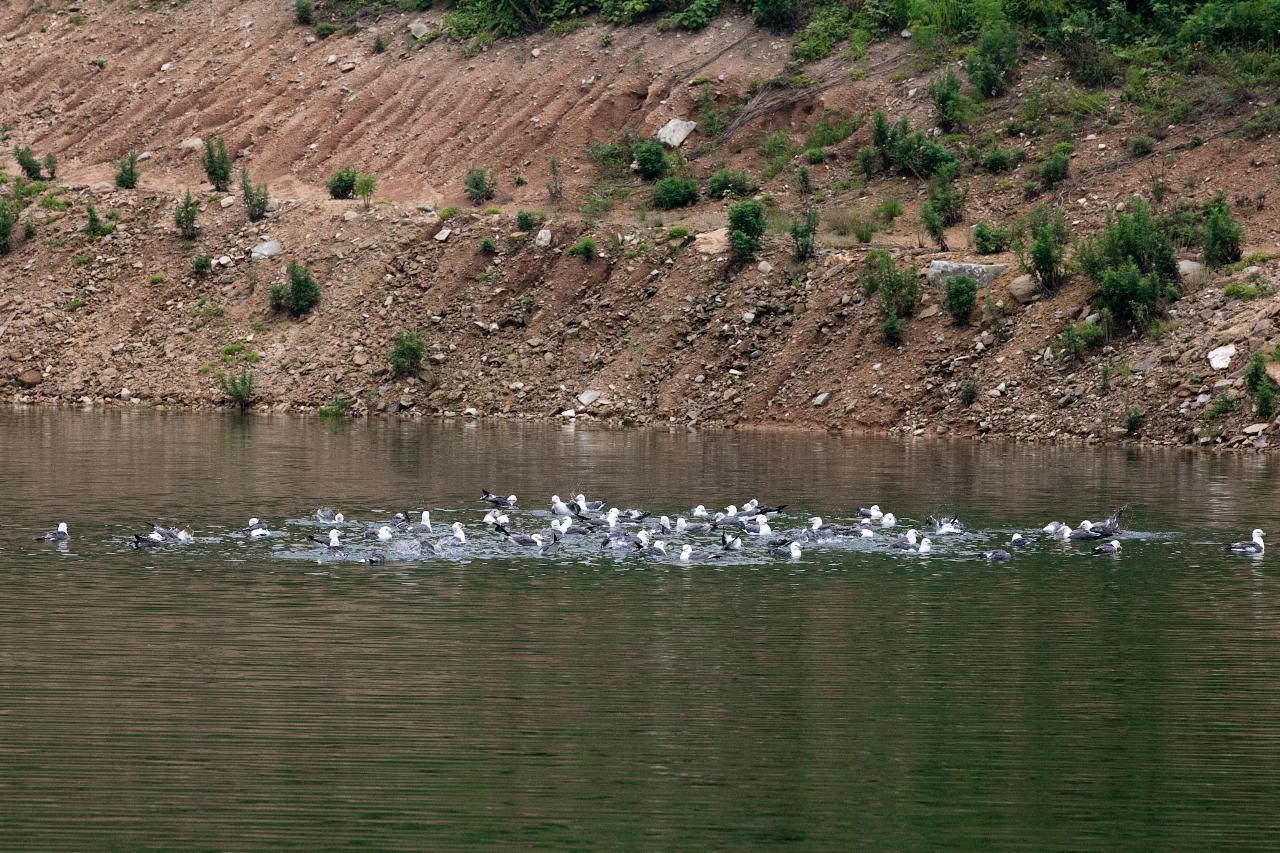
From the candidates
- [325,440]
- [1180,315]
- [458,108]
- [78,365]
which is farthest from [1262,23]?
[78,365]

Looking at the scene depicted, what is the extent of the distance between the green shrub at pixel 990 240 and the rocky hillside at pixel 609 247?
1.96ft

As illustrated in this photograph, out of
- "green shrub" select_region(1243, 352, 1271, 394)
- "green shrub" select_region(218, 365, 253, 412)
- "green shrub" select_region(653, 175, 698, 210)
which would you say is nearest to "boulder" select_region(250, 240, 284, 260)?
"green shrub" select_region(218, 365, 253, 412)

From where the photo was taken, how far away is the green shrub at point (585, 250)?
206ft

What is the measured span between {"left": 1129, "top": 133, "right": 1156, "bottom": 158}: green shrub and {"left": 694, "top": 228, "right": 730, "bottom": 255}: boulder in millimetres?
13421

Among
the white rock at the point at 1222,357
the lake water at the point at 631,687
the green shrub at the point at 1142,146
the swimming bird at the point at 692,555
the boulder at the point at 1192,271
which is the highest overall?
the green shrub at the point at 1142,146

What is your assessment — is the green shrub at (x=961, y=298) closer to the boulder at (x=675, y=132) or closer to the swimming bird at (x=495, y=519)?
the boulder at (x=675, y=132)

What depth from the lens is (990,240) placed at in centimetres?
5794

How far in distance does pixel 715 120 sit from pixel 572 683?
5043 centimetres

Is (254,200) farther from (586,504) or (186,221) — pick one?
(586,504)

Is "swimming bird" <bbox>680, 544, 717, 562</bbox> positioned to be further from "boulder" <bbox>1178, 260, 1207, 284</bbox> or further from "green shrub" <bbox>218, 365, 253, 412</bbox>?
"green shrub" <bbox>218, 365, 253, 412</bbox>

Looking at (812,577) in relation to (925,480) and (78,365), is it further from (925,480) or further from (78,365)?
(78,365)

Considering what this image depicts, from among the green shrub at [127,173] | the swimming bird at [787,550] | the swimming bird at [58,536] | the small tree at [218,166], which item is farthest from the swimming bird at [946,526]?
the green shrub at [127,173]

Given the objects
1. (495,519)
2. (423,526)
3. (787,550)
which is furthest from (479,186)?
(787,550)

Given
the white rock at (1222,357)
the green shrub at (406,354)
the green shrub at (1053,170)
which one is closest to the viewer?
the white rock at (1222,357)
